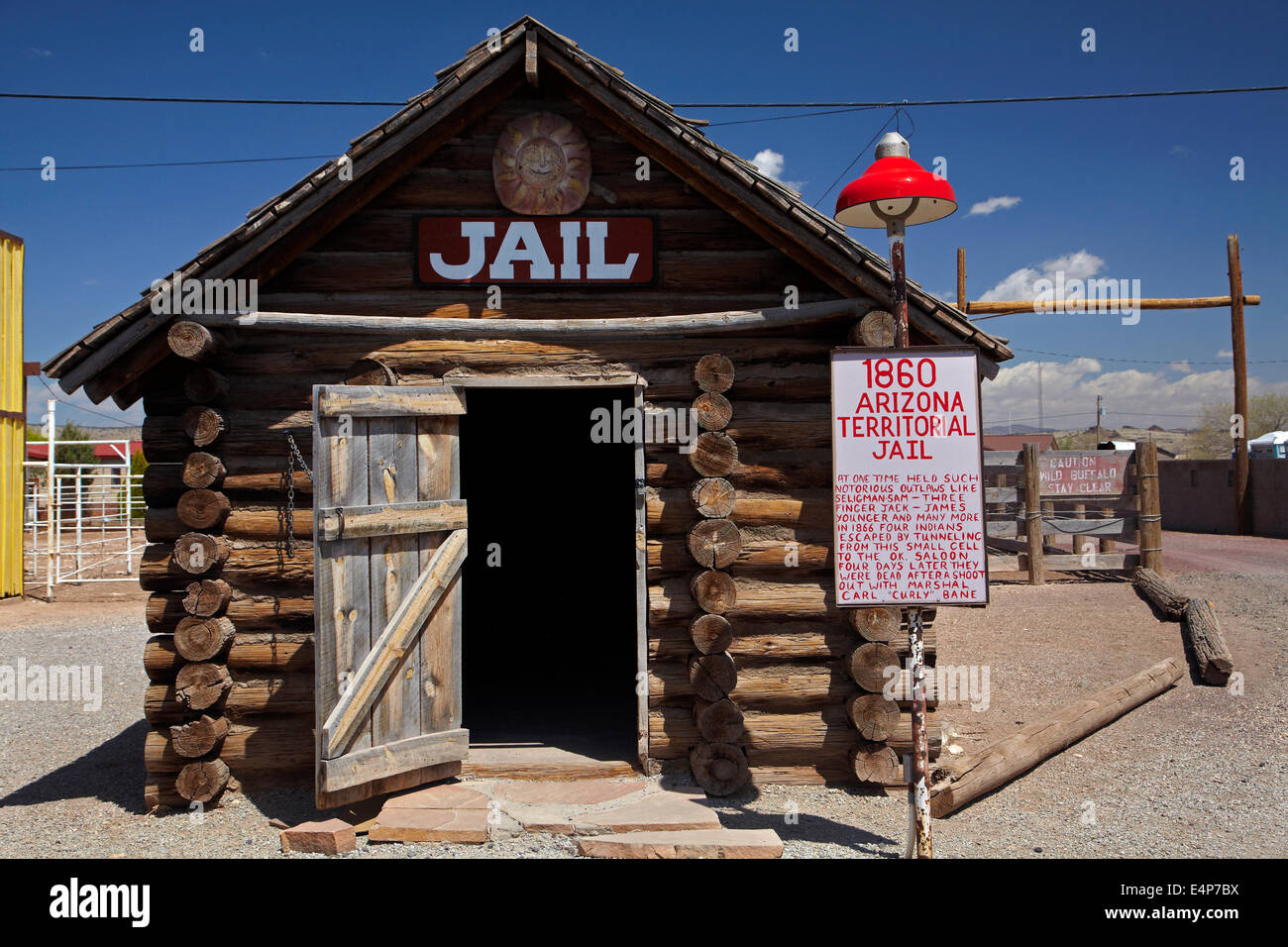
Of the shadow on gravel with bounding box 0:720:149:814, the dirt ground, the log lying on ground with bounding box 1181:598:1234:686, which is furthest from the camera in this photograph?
the log lying on ground with bounding box 1181:598:1234:686

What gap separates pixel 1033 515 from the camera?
1353 centimetres

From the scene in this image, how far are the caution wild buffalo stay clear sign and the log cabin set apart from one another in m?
1.06

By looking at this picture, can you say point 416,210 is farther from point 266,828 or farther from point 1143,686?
point 1143,686

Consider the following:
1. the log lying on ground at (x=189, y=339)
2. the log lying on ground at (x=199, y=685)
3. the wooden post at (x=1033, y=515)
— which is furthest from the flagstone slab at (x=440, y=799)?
the wooden post at (x=1033, y=515)

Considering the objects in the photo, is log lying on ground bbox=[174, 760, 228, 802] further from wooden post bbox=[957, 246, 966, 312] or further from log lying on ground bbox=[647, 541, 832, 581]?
wooden post bbox=[957, 246, 966, 312]

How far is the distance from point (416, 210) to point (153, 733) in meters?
4.22

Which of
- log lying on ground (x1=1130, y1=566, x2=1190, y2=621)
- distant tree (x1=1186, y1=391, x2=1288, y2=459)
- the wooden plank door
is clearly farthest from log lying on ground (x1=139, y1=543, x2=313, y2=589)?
distant tree (x1=1186, y1=391, x2=1288, y2=459)

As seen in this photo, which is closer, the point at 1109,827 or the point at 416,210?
the point at 1109,827

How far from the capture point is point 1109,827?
19.2 feet

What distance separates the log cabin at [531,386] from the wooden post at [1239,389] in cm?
1617

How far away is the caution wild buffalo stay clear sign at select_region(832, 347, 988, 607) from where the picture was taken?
16.9ft

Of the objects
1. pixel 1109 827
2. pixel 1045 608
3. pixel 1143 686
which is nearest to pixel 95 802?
pixel 1109 827

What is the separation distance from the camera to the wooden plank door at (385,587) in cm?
546

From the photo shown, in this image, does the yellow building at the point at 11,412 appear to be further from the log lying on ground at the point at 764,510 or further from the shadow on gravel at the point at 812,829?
the shadow on gravel at the point at 812,829
